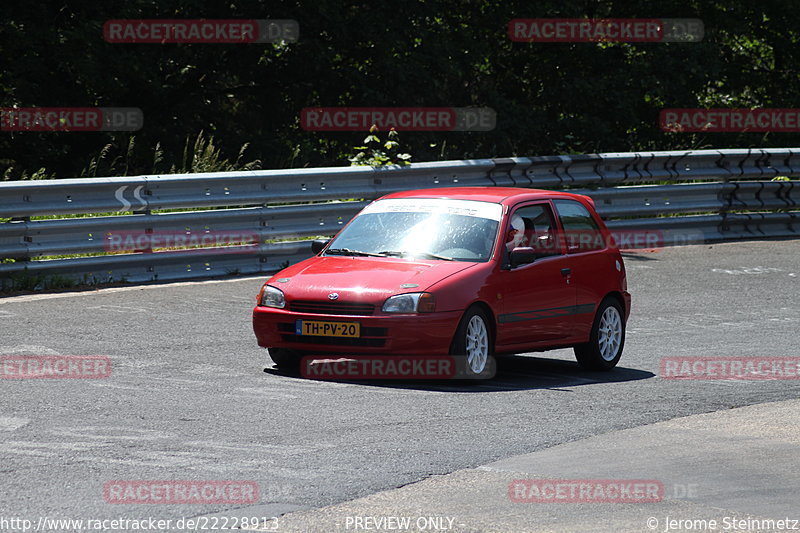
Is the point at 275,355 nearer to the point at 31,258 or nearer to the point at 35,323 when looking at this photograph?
the point at 35,323

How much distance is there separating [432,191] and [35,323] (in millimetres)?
3723

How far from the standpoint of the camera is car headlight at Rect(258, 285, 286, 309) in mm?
10719

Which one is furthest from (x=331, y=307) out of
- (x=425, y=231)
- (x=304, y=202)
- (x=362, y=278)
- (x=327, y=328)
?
(x=304, y=202)

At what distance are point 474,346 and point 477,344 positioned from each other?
0.05 meters

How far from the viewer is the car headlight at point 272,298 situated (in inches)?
422

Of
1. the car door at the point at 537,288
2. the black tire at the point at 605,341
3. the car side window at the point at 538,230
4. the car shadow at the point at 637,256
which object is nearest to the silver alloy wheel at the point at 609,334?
the black tire at the point at 605,341

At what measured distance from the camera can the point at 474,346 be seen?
10633 millimetres

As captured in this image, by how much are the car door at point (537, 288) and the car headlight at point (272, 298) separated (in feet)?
5.58

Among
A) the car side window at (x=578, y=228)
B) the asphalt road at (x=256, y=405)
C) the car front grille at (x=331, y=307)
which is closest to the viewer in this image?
the asphalt road at (x=256, y=405)

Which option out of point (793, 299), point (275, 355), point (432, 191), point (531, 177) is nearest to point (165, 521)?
point (275, 355)

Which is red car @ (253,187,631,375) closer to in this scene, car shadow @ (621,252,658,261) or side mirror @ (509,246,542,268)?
side mirror @ (509,246,542,268)

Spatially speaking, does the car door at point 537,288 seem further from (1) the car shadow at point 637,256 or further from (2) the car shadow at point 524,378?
(1) the car shadow at point 637,256

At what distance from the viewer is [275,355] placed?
426 inches

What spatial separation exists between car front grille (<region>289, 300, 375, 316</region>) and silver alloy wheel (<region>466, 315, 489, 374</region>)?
0.81m
